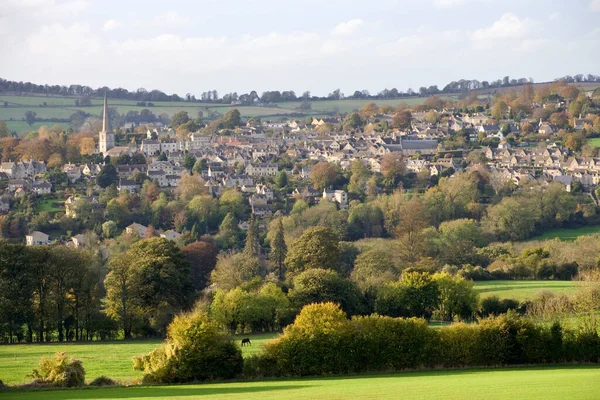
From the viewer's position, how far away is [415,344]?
1186 inches

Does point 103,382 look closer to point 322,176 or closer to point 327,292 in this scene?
point 327,292

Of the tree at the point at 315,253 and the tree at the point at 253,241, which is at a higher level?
the tree at the point at 315,253

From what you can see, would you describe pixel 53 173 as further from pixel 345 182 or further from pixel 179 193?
pixel 345 182

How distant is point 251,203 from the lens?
80562 mm

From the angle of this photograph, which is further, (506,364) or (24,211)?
(24,211)

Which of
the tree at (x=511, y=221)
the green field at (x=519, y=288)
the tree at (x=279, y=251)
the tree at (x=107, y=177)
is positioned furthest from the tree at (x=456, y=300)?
the tree at (x=107, y=177)

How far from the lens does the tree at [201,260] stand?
57344mm

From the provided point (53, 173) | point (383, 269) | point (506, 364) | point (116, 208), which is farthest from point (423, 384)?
point (53, 173)

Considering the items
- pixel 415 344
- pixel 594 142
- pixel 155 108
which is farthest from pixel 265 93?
pixel 415 344

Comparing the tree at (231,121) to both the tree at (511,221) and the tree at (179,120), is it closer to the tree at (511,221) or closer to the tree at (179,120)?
the tree at (179,120)

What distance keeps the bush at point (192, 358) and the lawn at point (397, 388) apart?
35.0 inches

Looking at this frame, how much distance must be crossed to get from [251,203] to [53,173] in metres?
20.1

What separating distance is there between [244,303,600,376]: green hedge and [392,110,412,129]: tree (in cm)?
9299

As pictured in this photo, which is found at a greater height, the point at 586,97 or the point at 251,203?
the point at 586,97
